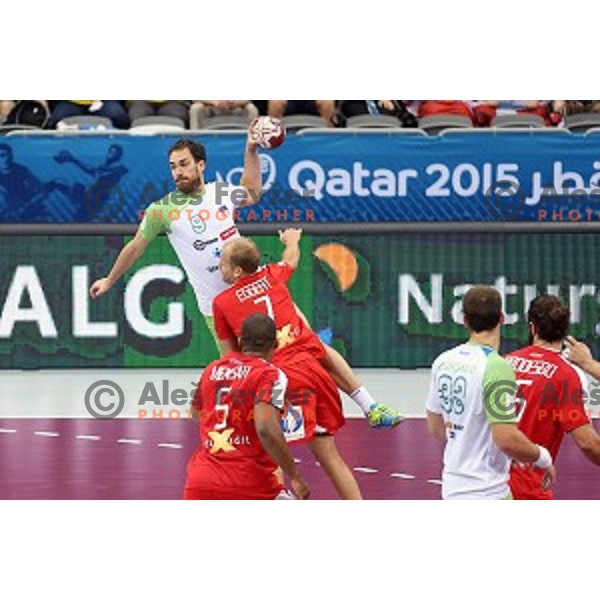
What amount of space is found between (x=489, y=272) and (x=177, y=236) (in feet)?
16.3

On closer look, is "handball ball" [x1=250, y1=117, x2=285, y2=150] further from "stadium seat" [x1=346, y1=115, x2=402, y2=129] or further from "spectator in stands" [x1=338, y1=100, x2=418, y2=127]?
"spectator in stands" [x1=338, y1=100, x2=418, y2=127]

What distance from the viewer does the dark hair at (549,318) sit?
35.6ft

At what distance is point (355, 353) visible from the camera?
1866cm

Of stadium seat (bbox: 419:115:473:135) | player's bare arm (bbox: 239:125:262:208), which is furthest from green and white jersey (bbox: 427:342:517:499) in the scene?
stadium seat (bbox: 419:115:473:135)

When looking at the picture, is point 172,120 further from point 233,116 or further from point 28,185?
point 28,185

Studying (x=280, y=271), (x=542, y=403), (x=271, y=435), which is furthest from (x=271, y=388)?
(x=280, y=271)

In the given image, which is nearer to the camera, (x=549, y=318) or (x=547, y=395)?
(x=547, y=395)

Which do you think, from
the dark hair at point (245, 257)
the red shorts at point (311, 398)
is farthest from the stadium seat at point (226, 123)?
the red shorts at point (311, 398)

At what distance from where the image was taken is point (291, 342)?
504 inches

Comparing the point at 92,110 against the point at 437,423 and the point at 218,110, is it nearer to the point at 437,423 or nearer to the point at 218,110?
the point at 218,110

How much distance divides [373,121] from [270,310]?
8740 mm

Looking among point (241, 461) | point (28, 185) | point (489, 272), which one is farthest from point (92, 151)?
point (241, 461)

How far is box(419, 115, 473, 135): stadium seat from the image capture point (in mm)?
21281

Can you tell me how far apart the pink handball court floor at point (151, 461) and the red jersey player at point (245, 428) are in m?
2.52
